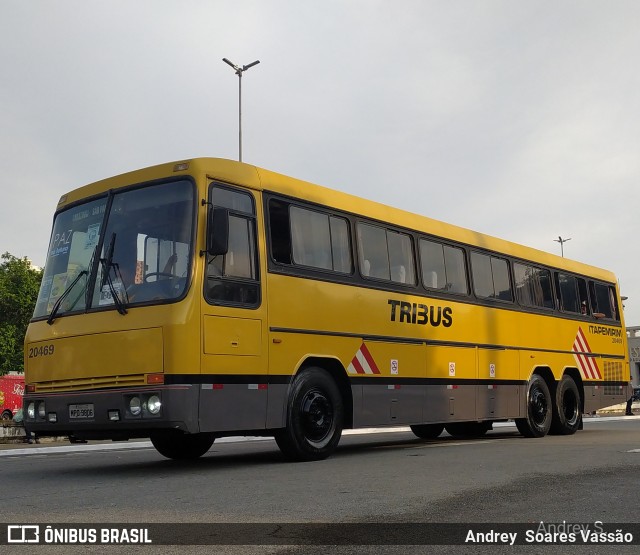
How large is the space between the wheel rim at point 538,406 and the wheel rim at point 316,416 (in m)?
6.47

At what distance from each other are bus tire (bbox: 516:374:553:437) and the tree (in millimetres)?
59444

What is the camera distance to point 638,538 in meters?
5.29

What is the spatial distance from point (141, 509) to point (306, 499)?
1.32 meters

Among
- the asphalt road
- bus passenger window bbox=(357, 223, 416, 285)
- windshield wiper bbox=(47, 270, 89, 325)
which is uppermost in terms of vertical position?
bus passenger window bbox=(357, 223, 416, 285)

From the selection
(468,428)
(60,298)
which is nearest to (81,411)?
(60,298)

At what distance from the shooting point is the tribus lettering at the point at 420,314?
12.6m

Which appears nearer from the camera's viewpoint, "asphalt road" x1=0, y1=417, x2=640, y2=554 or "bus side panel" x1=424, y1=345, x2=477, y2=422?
"asphalt road" x1=0, y1=417, x2=640, y2=554

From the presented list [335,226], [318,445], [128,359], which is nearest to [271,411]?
[318,445]

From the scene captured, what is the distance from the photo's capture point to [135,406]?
30.0ft

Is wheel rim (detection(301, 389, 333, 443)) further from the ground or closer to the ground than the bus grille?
closer to the ground

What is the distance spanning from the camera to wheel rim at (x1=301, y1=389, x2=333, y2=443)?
35.2 ft

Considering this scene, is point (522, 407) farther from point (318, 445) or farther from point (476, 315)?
point (318, 445)

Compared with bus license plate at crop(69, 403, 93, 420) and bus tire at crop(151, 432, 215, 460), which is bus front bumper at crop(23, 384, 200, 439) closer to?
bus license plate at crop(69, 403, 93, 420)

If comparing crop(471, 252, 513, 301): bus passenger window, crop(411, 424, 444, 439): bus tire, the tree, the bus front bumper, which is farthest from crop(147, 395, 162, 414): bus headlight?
the tree
